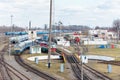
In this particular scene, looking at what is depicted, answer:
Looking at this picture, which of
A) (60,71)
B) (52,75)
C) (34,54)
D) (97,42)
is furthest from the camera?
(97,42)

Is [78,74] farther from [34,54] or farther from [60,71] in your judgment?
[34,54]

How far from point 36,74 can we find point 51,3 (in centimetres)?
1061

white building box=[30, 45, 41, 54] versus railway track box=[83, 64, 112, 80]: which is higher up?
white building box=[30, 45, 41, 54]

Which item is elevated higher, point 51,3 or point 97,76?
point 51,3

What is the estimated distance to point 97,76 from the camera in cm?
3306

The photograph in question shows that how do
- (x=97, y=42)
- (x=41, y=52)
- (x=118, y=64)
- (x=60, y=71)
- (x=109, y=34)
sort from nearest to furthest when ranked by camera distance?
(x=60, y=71) → (x=118, y=64) → (x=41, y=52) → (x=97, y=42) → (x=109, y=34)

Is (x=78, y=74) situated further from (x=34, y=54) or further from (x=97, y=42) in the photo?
(x=97, y=42)

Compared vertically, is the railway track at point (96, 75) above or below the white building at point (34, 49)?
below

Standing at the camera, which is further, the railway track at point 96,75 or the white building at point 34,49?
the white building at point 34,49

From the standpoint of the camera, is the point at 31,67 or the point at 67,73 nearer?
the point at 67,73

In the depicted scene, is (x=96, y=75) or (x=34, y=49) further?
(x=34, y=49)

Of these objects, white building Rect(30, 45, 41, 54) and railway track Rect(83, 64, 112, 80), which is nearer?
railway track Rect(83, 64, 112, 80)

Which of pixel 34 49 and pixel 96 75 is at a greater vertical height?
pixel 34 49

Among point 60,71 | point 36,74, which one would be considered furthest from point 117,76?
point 36,74
